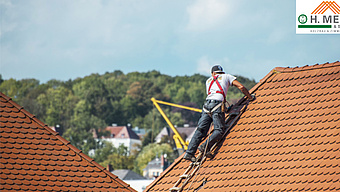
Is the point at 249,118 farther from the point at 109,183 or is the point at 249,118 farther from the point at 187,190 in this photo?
the point at 109,183

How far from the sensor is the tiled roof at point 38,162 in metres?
12.2

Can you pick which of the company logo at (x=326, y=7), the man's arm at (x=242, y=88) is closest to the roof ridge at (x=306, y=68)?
the man's arm at (x=242, y=88)

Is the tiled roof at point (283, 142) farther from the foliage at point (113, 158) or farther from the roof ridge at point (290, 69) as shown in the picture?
the foliage at point (113, 158)

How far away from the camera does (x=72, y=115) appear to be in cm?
16838

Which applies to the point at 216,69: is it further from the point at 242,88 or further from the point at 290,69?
the point at 290,69

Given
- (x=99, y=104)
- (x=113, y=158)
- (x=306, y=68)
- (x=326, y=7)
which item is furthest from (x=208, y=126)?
(x=99, y=104)

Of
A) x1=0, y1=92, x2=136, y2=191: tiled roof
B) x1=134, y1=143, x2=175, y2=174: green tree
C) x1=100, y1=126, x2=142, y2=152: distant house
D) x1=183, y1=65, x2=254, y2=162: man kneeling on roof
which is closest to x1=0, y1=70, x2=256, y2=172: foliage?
x1=100, y1=126, x2=142, y2=152: distant house

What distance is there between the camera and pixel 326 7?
56.7 ft

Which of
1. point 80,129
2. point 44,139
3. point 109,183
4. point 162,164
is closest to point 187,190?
point 109,183

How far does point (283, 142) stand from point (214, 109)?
1820mm

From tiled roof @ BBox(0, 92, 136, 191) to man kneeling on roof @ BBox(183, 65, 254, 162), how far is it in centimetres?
192

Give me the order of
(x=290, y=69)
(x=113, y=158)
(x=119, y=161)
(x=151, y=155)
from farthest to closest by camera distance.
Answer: (x=113, y=158) < (x=119, y=161) < (x=151, y=155) < (x=290, y=69)

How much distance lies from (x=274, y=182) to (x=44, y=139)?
505cm

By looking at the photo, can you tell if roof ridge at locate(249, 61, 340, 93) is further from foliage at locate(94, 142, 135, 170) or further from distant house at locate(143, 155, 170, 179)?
foliage at locate(94, 142, 135, 170)
